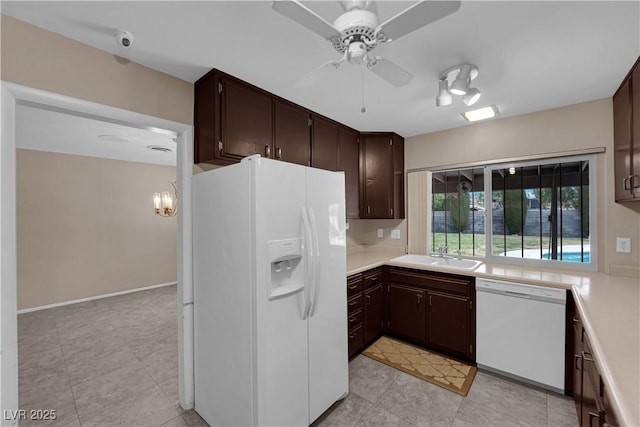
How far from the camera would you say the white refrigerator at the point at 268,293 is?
1.53 meters

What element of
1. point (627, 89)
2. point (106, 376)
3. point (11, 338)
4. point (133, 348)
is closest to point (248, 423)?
point (11, 338)

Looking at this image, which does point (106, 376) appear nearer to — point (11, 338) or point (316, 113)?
point (11, 338)

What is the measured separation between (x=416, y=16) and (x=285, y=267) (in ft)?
4.73

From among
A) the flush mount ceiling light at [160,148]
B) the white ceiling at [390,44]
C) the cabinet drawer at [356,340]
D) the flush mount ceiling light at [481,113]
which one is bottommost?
the cabinet drawer at [356,340]

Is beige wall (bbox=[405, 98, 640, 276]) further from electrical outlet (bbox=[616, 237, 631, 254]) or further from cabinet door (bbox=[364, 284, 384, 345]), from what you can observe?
cabinet door (bbox=[364, 284, 384, 345])

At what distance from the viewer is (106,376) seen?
247 cm

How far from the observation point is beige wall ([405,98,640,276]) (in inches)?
90.3

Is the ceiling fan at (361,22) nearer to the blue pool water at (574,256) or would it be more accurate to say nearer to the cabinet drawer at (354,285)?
the cabinet drawer at (354,285)

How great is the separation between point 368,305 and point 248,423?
5.11 feet

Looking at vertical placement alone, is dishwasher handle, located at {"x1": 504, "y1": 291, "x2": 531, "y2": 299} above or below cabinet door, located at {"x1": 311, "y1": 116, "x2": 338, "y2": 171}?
below

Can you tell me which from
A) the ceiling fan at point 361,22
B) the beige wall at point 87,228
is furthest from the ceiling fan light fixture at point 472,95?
the beige wall at point 87,228

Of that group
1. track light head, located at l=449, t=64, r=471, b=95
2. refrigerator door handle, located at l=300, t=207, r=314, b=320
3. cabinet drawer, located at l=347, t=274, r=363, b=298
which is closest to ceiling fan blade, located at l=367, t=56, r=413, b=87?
track light head, located at l=449, t=64, r=471, b=95

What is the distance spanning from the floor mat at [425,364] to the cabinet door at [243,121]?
7.55 ft

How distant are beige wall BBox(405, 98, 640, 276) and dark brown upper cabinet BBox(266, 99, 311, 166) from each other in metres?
1.78
